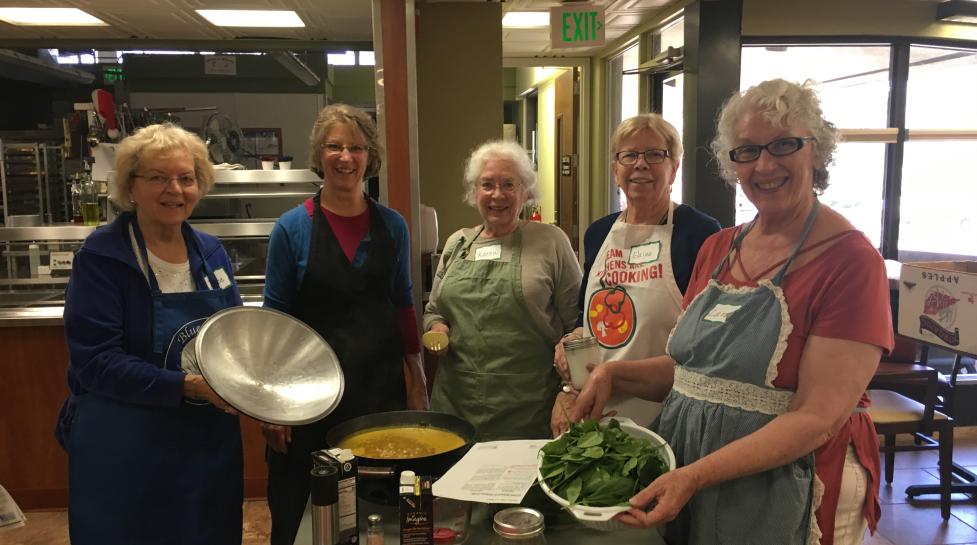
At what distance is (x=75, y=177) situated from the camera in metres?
3.66

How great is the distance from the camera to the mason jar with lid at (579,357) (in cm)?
147

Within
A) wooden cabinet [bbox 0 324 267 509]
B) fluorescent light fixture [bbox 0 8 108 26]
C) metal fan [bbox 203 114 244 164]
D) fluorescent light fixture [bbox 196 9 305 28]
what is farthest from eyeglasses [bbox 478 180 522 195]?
fluorescent light fixture [bbox 0 8 108 26]

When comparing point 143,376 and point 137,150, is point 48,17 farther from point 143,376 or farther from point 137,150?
point 143,376

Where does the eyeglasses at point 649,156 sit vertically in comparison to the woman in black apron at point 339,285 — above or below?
Answer: above

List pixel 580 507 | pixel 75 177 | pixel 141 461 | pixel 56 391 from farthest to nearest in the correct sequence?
pixel 75 177
pixel 56 391
pixel 141 461
pixel 580 507

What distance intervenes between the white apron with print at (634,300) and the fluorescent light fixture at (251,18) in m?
3.36

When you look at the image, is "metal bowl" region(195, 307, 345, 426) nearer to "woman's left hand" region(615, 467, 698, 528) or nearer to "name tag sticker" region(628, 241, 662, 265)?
"woman's left hand" region(615, 467, 698, 528)

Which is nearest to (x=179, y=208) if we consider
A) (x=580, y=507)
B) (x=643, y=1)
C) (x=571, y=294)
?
(x=571, y=294)

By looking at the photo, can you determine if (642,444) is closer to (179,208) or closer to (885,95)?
(179,208)

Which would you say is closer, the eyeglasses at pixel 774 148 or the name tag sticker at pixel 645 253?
the eyeglasses at pixel 774 148

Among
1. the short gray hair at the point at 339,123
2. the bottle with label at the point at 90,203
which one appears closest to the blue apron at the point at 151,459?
the short gray hair at the point at 339,123

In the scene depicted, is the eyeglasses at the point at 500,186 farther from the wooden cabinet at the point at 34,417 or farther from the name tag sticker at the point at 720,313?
the wooden cabinet at the point at 34,417

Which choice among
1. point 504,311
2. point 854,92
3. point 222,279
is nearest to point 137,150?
point 222,279

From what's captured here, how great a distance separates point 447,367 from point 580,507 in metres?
1.06
